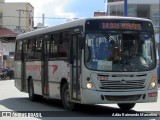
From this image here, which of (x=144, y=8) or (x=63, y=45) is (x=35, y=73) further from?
(x=144, y=8)

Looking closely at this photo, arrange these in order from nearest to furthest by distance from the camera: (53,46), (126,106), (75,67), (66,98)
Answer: (75,67), (66,98), (126,106), (53,46)

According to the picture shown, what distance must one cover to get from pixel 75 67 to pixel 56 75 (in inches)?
83.0

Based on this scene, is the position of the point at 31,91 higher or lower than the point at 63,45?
lower

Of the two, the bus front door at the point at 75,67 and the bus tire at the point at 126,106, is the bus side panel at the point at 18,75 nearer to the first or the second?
the bus tire at the point at 126,106

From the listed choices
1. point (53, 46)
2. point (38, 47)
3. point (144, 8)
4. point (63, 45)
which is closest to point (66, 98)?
point (63, 45)

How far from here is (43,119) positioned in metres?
14.4

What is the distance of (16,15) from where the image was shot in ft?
325

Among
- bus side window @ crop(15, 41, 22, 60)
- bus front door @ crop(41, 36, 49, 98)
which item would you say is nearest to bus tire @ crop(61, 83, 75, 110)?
bus front door @ crop(41, 36, 49, 98)

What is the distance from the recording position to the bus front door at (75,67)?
1555cm

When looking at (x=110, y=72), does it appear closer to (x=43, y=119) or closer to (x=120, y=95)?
(x=120, y=95)

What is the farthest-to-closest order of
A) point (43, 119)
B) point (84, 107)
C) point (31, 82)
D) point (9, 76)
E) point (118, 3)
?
point (118, 3) < point (9, 76) < point (31, 82) < point (84, 107) < point (43, 119)

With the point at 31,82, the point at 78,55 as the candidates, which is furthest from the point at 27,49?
the point at 78,55

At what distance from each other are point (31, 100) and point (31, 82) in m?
0.83

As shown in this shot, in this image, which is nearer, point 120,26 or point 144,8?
point 120,26
